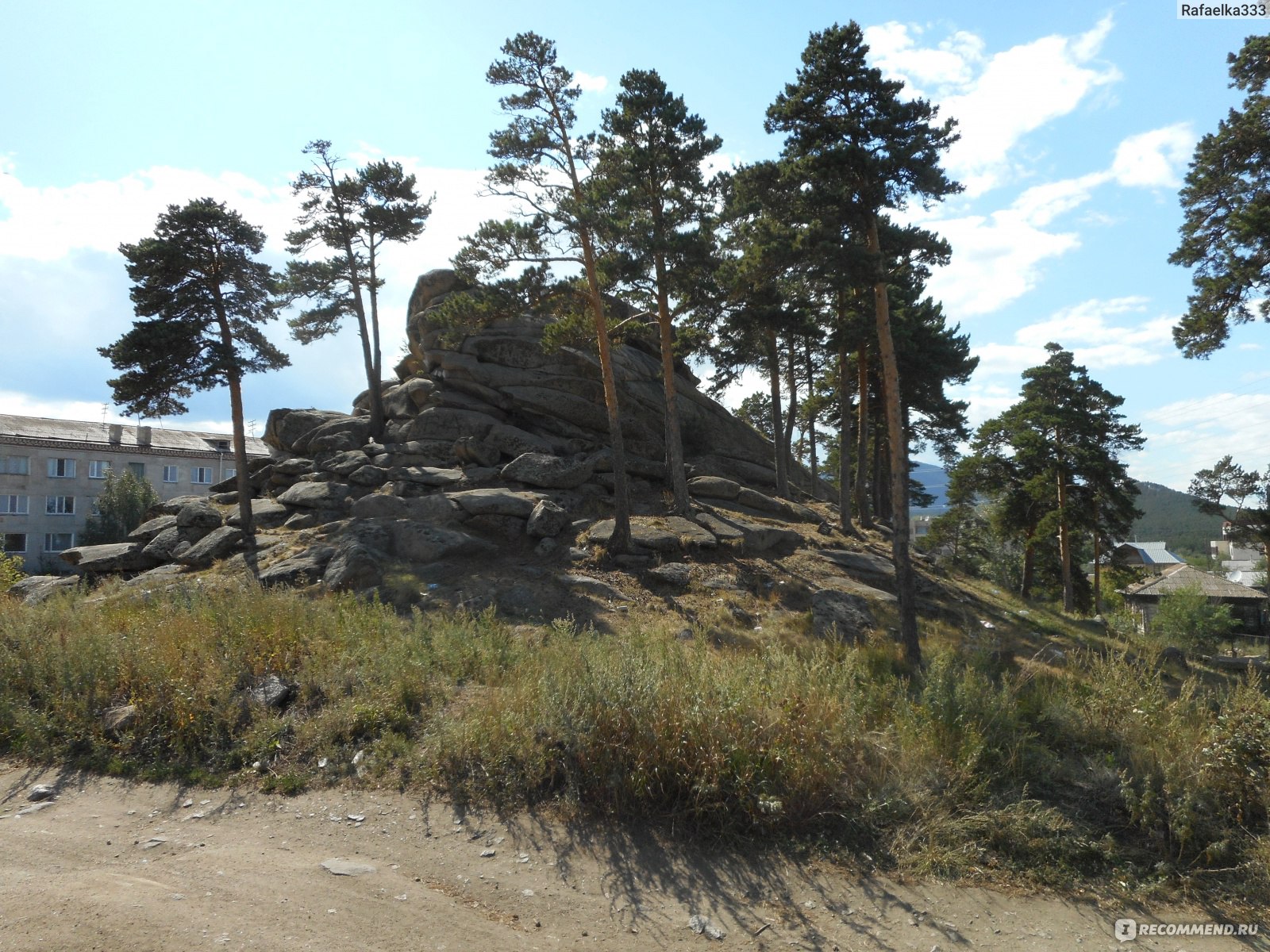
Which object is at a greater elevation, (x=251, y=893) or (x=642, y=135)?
(x=642, y=135)

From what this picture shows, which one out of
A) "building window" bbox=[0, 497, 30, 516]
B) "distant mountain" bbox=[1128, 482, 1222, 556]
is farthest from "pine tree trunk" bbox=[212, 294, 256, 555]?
"distant mountain" bbox=[1128, 482, 1222, 556]

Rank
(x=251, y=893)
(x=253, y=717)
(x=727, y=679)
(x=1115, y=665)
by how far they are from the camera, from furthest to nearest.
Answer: (x=1115, y=665) → (x=253, y=717) → (x=727, y=679) → (x=251, y=893)

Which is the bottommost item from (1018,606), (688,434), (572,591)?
(1018,606)

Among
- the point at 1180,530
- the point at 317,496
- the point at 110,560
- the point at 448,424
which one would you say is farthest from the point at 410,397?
the point at 1180,530

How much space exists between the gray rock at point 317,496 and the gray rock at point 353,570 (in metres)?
5.17

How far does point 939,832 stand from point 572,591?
1091 centimetres

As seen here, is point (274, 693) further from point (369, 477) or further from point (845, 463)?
point (845, 463)

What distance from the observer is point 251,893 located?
5059 mm

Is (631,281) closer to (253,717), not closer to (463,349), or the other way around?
(463,349)

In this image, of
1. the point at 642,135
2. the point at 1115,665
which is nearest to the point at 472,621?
the point at 1115,665

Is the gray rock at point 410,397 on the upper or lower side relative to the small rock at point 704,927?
upper

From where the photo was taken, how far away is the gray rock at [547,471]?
22.1 meters

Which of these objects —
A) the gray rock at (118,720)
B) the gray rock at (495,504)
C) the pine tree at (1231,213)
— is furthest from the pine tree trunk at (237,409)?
the pine tree at (1231,213)

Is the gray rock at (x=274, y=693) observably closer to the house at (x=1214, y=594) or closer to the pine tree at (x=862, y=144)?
the pine tree at (x=862, y=144)
